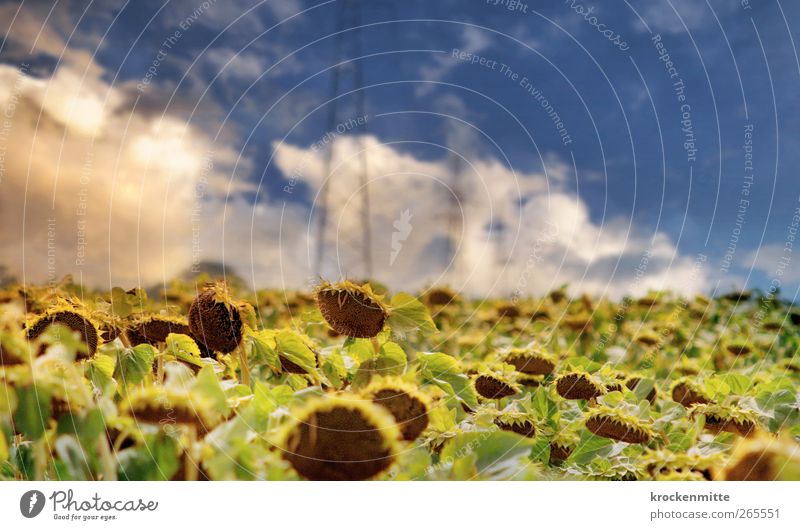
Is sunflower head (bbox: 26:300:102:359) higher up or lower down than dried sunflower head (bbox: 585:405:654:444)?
higher up

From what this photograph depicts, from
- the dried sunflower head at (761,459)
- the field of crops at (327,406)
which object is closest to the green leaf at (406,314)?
the field of crops at (327,406)

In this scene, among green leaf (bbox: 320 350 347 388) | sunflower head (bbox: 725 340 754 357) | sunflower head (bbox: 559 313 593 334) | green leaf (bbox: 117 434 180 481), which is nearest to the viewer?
green leaf (bbox: 117 434 180 481)

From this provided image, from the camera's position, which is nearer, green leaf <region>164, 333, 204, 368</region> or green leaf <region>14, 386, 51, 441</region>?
green leaf <region>14, 386, 51, 441</region>

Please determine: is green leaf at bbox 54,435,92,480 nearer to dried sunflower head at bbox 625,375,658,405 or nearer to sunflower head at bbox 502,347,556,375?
sunflower head at bbox 502,347,556,375

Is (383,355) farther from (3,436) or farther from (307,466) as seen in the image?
(3,436)

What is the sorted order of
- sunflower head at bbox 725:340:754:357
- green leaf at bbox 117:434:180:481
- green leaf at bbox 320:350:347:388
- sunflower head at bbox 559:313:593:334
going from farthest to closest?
sunflower head at bbox 559:313:593:334 < sunflower head at bbox 725:340:754:357 < green leaf at bbox 320:350:347:388 < green leaf at bbox 117:434:180:481

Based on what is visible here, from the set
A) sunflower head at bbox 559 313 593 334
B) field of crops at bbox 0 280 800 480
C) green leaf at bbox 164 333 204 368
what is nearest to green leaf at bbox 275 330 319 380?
field of crops at bbox 0 280 800 480

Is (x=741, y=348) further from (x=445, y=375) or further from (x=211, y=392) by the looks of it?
(x=211, y=392)
